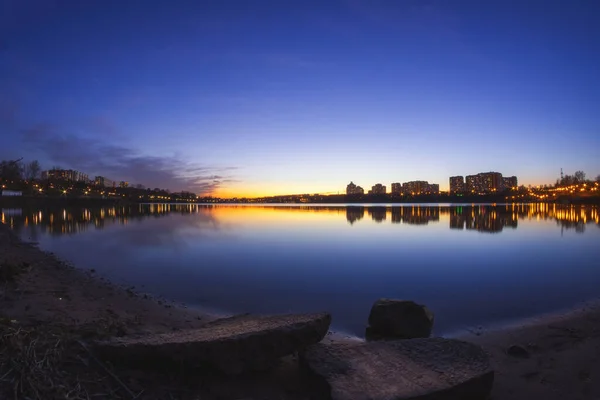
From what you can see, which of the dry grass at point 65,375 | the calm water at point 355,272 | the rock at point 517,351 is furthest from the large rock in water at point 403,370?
the calm water at point 355,272

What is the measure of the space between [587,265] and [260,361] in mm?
20391

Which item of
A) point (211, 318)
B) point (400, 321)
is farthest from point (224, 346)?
point (211, 318)

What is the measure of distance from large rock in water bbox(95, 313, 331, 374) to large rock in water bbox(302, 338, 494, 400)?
0.38m

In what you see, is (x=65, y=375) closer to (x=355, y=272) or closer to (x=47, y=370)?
(x=47, y=370)

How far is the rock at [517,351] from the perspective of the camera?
270 inches

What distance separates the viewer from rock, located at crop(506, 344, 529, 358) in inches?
270

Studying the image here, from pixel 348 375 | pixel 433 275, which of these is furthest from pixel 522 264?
pixel 348 375

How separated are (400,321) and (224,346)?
459 centimetres

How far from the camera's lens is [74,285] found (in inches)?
461

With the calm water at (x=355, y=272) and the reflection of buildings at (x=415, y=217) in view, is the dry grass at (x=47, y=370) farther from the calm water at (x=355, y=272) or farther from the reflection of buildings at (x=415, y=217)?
the reflection of buildings at (x=415, y=217)

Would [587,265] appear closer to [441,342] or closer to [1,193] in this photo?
[441,342]

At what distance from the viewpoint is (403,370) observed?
5.19 m

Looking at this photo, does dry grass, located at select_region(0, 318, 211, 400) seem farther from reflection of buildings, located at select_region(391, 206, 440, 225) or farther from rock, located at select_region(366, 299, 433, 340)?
Answer: reflection of buildings, located at select_region(391, 206, 440, 225)

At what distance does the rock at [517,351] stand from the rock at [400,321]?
159 cm
